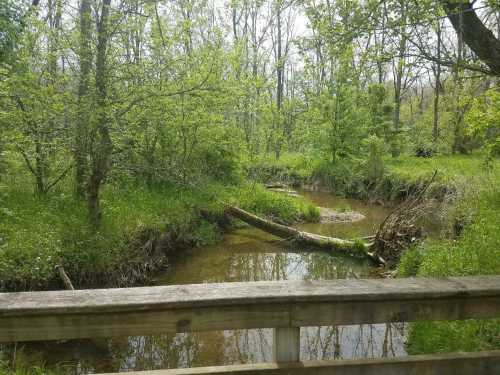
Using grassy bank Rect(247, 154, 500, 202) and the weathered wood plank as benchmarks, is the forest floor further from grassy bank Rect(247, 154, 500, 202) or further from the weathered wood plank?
grassy bank Rect(247, 154, 500, 202)

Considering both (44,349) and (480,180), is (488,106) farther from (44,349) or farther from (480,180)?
(44,349)

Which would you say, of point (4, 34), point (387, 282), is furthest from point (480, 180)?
point (4, 34)

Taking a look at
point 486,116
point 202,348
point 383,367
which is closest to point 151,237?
point 202,348

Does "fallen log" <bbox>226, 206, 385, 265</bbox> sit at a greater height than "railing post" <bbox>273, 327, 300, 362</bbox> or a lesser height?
lesser

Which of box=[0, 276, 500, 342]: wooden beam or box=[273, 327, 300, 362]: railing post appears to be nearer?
box=[0, 276, 500, 342]: wooden beam

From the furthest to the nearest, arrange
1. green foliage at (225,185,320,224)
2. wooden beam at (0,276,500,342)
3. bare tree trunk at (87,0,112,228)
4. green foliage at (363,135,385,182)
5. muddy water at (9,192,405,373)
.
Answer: green foliage at (363,135,385,182) < green foliage at (225,185,320,224) < bare tree trunk at (87,0,112,228) < muddy water at (9,192,405,373) < wooden beam at (0,276,500,342)

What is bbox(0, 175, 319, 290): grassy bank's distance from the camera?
573cm

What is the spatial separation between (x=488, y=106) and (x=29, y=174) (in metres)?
11.2

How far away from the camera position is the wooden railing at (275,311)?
1.86m

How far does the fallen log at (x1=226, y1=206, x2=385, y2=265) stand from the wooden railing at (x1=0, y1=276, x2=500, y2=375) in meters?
6.53

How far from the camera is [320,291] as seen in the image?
1.98 metres

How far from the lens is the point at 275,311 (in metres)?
1.93

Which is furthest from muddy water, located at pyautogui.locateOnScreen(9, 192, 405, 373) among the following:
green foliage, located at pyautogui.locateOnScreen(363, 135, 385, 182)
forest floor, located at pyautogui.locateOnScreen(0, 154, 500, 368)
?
green foliage, located at pyautogui.locateOnScreen(363, 135, 385, 182)

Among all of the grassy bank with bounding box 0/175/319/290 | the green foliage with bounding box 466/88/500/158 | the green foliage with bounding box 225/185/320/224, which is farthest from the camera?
the green foliage with bounding box 225/185/320/224
